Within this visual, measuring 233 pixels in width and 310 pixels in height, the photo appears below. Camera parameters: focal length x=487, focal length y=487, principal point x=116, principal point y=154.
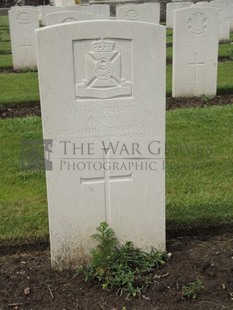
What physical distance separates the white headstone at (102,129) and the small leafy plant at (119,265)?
0.08 metres

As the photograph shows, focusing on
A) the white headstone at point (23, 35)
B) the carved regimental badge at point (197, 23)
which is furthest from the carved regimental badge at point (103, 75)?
the white headstone at point (23, 35)

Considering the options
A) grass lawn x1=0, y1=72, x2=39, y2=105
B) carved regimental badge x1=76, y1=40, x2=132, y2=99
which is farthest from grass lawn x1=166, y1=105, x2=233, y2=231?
grass lawn x1=0, y1=72, x2=39, y2=105

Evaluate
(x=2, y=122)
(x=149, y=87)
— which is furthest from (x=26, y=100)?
(x=149, y=87)

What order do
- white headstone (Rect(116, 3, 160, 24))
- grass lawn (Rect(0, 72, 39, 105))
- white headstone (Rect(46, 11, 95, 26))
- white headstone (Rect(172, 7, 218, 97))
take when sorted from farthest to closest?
white headstone (Rect(116, 3, 160, 24))
white headstone (Rect(46, 11, 95, 26))
grass lawn (Rect(0, 72, 39, 105))
white headstone (Rect(172, 7, 218, 97))

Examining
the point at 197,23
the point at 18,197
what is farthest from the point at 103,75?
the point at 197,23

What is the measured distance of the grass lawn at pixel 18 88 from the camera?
8073 millimetres

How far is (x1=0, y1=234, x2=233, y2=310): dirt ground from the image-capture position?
2.96 m

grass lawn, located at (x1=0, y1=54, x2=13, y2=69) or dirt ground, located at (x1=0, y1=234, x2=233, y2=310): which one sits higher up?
grass lawn, located at (x1=0, y1=54, x2=13, y2=69)

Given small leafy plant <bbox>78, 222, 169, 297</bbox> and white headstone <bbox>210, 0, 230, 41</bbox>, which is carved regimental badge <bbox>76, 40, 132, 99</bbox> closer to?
small leafy plant <bbox>78, 222, 169, 297</bbox>

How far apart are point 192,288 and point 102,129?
1132 millimetres

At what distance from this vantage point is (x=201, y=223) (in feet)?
12.7

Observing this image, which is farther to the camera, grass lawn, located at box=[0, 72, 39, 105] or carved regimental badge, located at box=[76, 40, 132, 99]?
grass lawn, located at box=[0, 72, 39, 105]

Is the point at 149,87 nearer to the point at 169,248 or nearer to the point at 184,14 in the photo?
the point at 169,248

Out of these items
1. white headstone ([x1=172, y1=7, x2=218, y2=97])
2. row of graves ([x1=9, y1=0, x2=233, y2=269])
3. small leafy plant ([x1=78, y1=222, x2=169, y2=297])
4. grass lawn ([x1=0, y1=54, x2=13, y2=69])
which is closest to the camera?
row of graves ([x1=9, y1=0, x2=233, y2=269])
